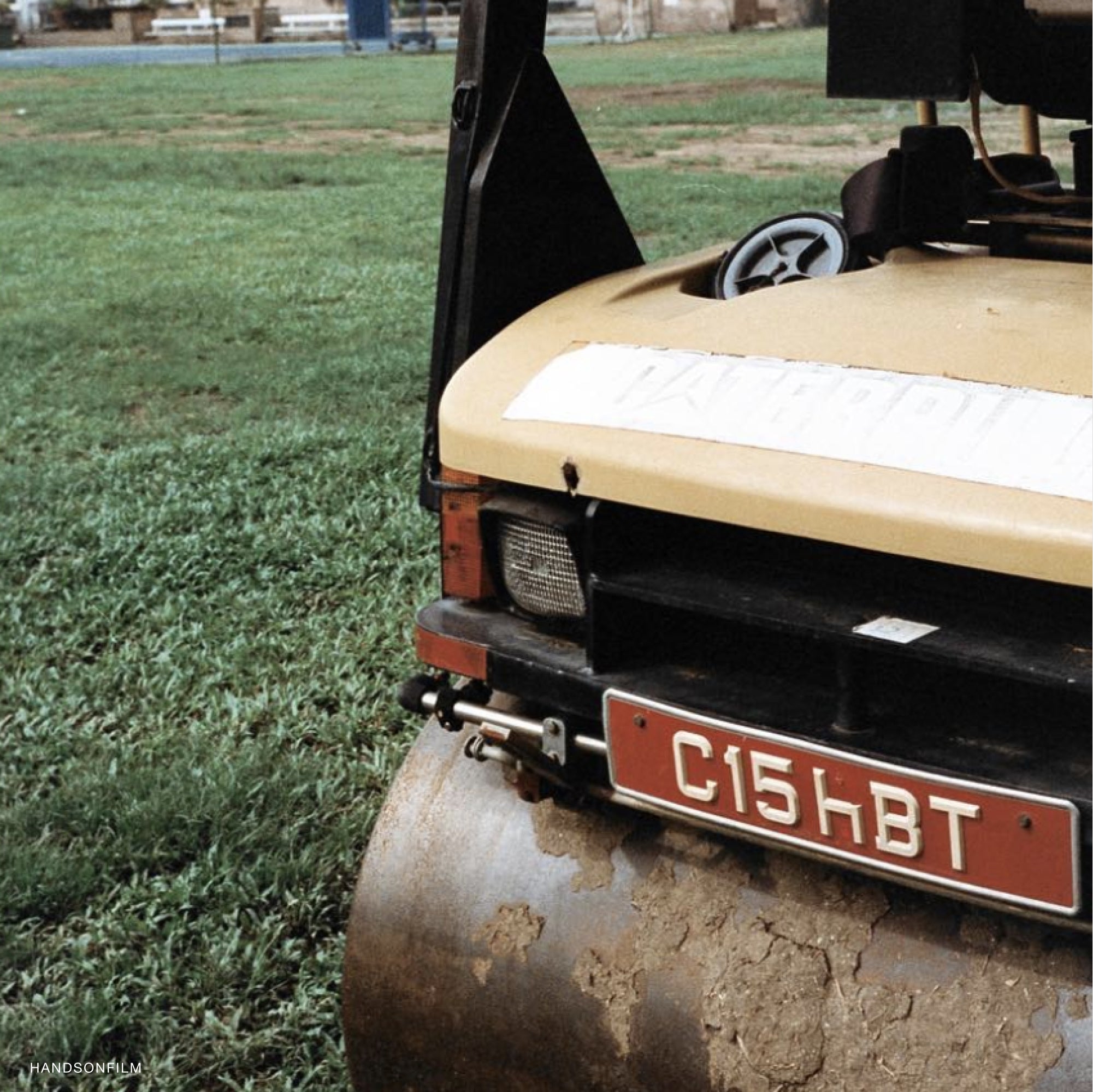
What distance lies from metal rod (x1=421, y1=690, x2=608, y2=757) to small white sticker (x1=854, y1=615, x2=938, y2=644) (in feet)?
1.26

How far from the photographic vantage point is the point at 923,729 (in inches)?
76.1

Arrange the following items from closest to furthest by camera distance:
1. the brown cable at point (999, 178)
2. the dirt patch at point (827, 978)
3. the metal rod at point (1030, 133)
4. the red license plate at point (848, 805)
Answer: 1. the red license plate at point (848, 805)
2. the dirt patch at point (827, 978)
3. the brown cable at point (999, 178)
4. the metal rod at point (1030, 133)

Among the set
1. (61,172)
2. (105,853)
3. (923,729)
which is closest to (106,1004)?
(105,853)

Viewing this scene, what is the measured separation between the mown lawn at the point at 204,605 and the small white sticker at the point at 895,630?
139cm

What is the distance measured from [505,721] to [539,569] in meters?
0.20

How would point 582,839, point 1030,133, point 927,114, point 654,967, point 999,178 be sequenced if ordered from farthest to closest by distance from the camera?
point 1030,133 < point 927,114 < point 999,178 < point 582,839 < point 654,967

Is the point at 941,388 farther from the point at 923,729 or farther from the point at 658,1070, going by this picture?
the point at 658,1070

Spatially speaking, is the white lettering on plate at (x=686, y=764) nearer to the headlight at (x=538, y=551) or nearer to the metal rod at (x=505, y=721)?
the metal rod at (x=505, y=721)

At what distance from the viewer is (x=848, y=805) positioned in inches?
74.0

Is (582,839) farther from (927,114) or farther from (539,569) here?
(927,114)

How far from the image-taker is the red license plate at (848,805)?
1.76 m

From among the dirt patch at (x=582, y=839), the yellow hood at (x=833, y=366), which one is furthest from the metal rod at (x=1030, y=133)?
the dirt patch at (x=582, y=839)

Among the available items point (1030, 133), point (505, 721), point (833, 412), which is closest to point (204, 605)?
point (1030, 133)

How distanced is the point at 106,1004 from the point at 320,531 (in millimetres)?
2494
